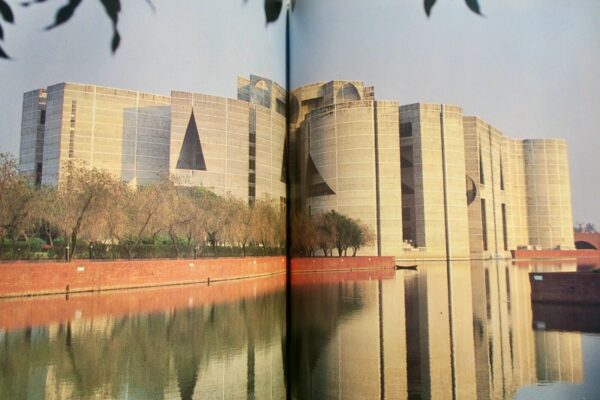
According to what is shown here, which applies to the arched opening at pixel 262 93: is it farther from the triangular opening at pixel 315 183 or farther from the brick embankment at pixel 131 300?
the brick embankment at pixel 131 300

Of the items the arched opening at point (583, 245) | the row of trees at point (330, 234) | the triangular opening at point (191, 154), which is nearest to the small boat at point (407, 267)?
the row of trees at point (330, 234)

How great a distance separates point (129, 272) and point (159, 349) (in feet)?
1.43

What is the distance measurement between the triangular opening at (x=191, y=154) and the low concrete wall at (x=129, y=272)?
49cm

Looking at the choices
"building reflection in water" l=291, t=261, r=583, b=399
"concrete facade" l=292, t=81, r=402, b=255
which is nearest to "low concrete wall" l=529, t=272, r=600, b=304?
"building reflection in water" l=291, t=261, r=583, b=399

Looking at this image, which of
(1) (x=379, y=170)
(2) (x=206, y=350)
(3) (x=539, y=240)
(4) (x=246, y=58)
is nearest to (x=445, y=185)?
(1) (x=379, y=170)

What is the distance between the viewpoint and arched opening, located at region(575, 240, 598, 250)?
43.5 inches

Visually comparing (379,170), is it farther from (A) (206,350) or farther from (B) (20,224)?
(B) (20,224)

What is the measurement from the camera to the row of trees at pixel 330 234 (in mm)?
1724

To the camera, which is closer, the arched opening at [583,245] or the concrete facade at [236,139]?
the arched opening at [583,245]

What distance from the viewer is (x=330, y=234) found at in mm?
1770

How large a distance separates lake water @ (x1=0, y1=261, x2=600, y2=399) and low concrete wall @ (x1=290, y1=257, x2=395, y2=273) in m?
0.04

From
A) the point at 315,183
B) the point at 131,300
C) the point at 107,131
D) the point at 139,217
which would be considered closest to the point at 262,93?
the point at 315,183

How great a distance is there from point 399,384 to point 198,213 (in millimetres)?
1379

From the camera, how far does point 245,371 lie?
2.00 meters
